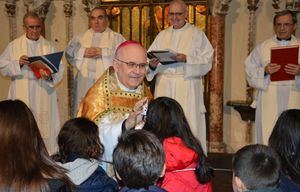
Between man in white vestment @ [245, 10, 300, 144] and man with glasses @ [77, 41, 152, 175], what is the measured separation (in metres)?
2.74

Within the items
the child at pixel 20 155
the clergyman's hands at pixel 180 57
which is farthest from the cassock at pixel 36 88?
the child at pixel 20 155

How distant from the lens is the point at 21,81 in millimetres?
6516

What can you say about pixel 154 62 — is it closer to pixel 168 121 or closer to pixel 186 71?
pixel 186 71

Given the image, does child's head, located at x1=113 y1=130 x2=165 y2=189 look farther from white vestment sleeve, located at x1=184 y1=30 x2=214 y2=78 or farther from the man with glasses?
white vestment sleeve, located at x1=184 y1=30 x2=214 y2=78

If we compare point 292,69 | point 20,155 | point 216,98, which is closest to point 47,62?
point 216,98

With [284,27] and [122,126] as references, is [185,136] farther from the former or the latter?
[284,27]

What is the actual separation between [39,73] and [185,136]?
3.64 metres

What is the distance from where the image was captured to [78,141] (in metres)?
2.77

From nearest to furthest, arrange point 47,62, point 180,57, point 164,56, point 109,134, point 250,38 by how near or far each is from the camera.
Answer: point 109,134, point 164,56, point 180,57, point 47,62, point 250,38

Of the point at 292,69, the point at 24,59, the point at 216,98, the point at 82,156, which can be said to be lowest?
the point at 216,98

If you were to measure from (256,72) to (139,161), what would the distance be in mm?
4093

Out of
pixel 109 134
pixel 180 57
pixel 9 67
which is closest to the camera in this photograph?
pixel 109 134

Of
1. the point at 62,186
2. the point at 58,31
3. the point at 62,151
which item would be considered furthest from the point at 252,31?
the point at 62,186

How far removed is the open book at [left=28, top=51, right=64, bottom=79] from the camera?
19.5 ft
